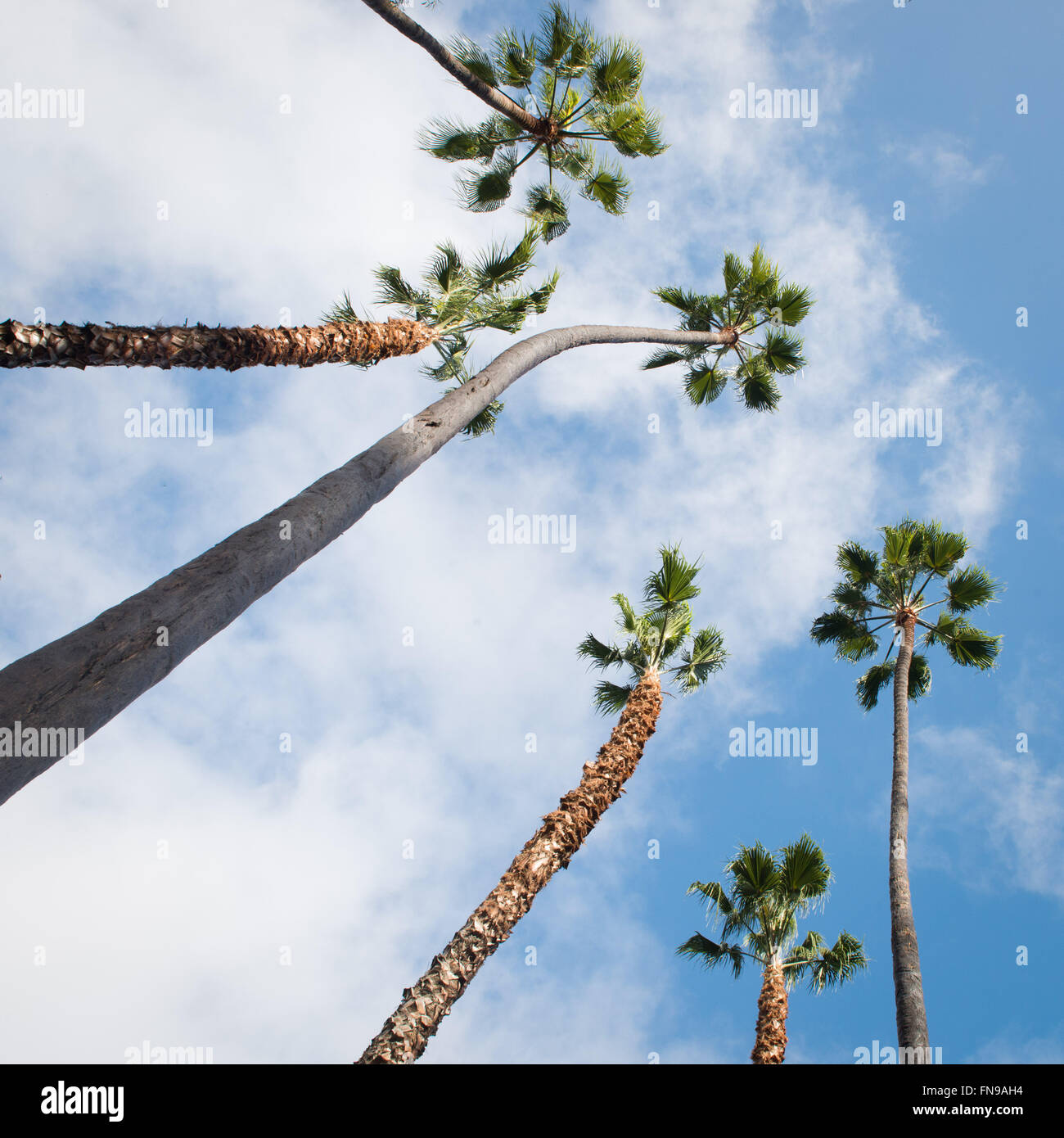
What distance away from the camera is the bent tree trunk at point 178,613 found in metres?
2.47

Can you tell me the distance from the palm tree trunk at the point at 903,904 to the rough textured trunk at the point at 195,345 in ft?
32.9

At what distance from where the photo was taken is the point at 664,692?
11.8 meters

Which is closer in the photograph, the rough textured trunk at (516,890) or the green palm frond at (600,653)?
the rough textured trunk at (516,890)

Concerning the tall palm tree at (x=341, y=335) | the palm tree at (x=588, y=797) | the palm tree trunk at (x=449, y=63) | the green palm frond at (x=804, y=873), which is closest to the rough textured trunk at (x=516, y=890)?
the palm tree at (x=588, y=797)

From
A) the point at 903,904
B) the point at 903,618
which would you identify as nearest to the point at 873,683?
the point at 903,618

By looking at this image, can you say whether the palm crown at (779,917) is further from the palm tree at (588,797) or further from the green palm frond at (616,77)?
the green palm frond at (616,77)

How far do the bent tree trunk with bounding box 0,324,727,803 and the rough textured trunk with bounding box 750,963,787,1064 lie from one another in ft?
32.1

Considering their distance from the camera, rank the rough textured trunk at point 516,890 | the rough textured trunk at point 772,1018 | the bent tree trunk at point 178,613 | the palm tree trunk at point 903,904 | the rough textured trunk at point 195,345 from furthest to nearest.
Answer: the rough textured trunk at point 772,1018 < the palm tree trunk at point 903,904 < the rough textured trunk at point 516,890 < the rough textured trunk at point 195,345 < the bent tree trunk at point 178,613

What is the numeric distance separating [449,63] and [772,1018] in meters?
14.3

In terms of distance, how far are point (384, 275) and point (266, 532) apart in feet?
30.3

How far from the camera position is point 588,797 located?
29.9 ft

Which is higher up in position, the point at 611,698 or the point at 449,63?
the point at 449,63

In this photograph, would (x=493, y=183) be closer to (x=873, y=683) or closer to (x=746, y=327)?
(x=746, y=327)
